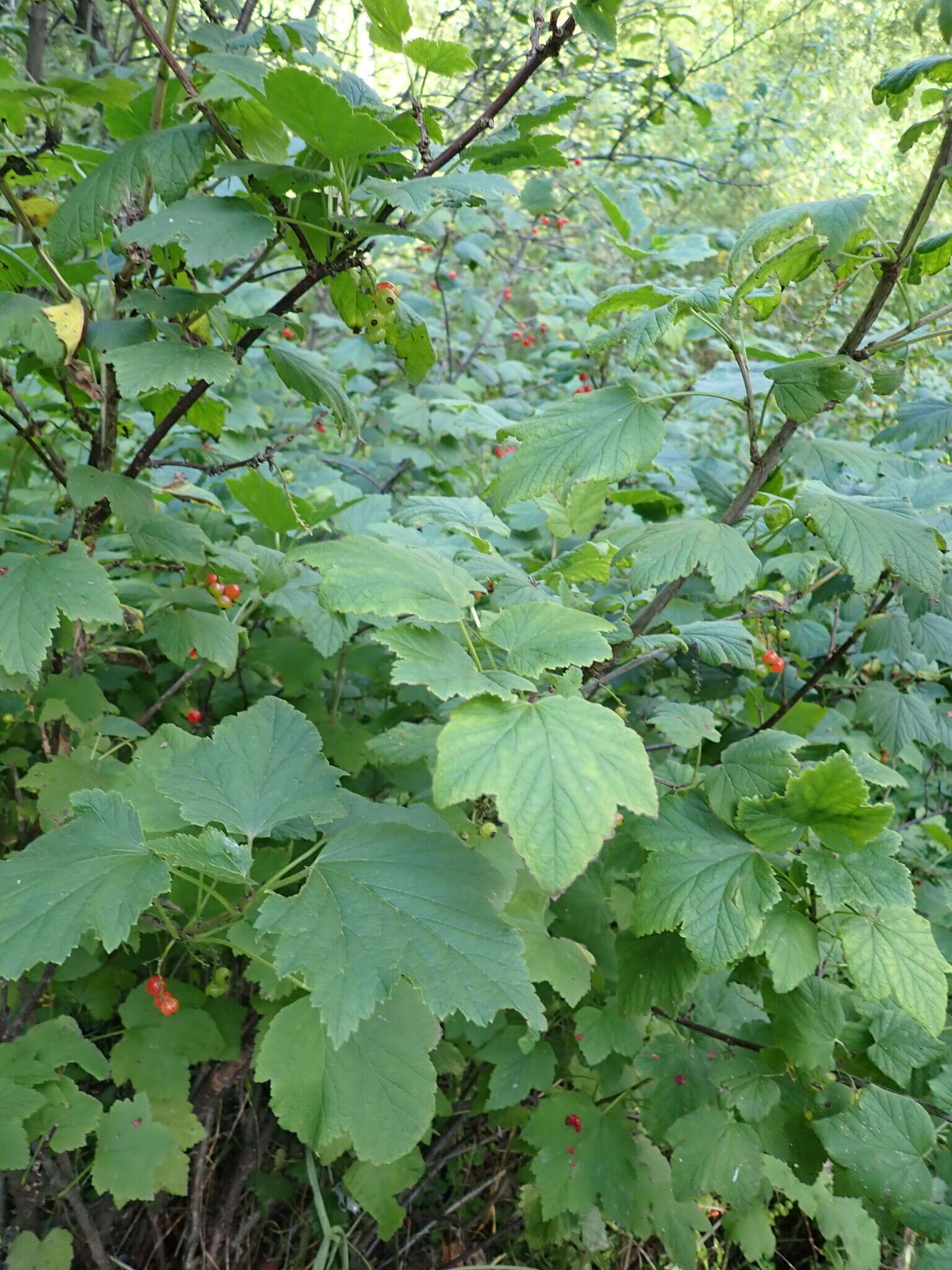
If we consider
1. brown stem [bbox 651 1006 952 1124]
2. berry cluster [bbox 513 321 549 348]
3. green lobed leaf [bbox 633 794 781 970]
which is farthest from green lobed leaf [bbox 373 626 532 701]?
berry cluster [bbox 513 321 549 348]

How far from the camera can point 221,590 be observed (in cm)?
195

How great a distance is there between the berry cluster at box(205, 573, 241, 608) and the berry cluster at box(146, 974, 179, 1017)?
2.58 feet

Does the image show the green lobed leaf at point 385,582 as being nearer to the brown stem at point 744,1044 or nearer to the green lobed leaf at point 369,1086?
the green lobed leaf at point 369,1086

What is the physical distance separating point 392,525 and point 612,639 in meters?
0.49

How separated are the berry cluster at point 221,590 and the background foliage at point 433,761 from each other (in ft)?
0.04

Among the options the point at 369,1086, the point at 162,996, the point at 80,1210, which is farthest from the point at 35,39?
the point at 80,1210

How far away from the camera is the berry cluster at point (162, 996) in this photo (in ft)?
5.00

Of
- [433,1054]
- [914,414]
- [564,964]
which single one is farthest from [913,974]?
[914,414]

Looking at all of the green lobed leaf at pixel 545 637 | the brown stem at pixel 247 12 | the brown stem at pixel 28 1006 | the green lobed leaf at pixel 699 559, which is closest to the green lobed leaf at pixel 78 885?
the green lobed leaf at pixel 545 637

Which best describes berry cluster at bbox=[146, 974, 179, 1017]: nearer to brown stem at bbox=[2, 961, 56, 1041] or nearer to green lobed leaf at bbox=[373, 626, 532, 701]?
brown stem at bbox=[2, 961, 56, 1041]

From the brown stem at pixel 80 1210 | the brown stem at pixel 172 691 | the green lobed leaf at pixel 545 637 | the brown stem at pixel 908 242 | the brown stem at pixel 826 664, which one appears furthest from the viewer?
the brown stem at pixel 172 691

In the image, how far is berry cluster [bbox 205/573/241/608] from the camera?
6.20 ft

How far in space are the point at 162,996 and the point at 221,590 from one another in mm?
876

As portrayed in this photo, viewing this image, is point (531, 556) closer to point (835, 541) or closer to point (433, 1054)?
point (835, 541)
